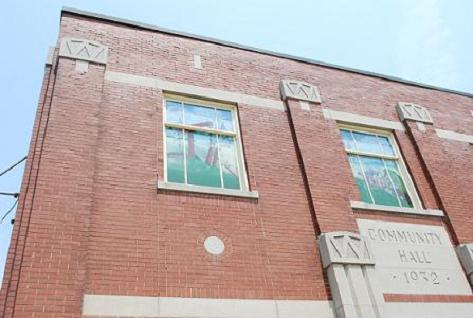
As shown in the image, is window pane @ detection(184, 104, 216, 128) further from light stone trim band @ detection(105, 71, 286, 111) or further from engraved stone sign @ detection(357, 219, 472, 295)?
engraved stone sign @ detection(357, 219, 472, 295)

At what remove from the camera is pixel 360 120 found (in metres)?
9.89

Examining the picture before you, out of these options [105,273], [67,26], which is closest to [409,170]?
[105,273]

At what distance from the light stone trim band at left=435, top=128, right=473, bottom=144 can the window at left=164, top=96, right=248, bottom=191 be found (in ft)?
18.3

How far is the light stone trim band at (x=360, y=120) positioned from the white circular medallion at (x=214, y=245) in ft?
13.9

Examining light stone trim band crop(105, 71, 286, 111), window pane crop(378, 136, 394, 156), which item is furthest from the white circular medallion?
window pane crop(378, 136, 394, 156)

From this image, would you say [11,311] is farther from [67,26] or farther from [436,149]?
[436,149]

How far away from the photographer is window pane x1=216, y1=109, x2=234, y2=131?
8.47 m

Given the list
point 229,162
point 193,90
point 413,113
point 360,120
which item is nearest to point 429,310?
point 229,162

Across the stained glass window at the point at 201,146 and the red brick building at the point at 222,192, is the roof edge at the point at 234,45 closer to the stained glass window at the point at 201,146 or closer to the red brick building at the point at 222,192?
the red brick building at the point at 222,192

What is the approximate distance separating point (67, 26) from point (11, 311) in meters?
5.57

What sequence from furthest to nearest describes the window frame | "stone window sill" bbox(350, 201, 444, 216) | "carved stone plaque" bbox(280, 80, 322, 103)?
"carved stone plaque" bbox(280, 80, 322, 103), the window frame, "stone window sill" bbox(350, 201, 444, 216)

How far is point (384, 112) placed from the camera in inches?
412

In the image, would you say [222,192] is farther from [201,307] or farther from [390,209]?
[390,209]

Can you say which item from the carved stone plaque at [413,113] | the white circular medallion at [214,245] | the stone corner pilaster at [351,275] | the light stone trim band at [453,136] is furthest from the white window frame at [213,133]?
the light stone trim band at [453,136]
